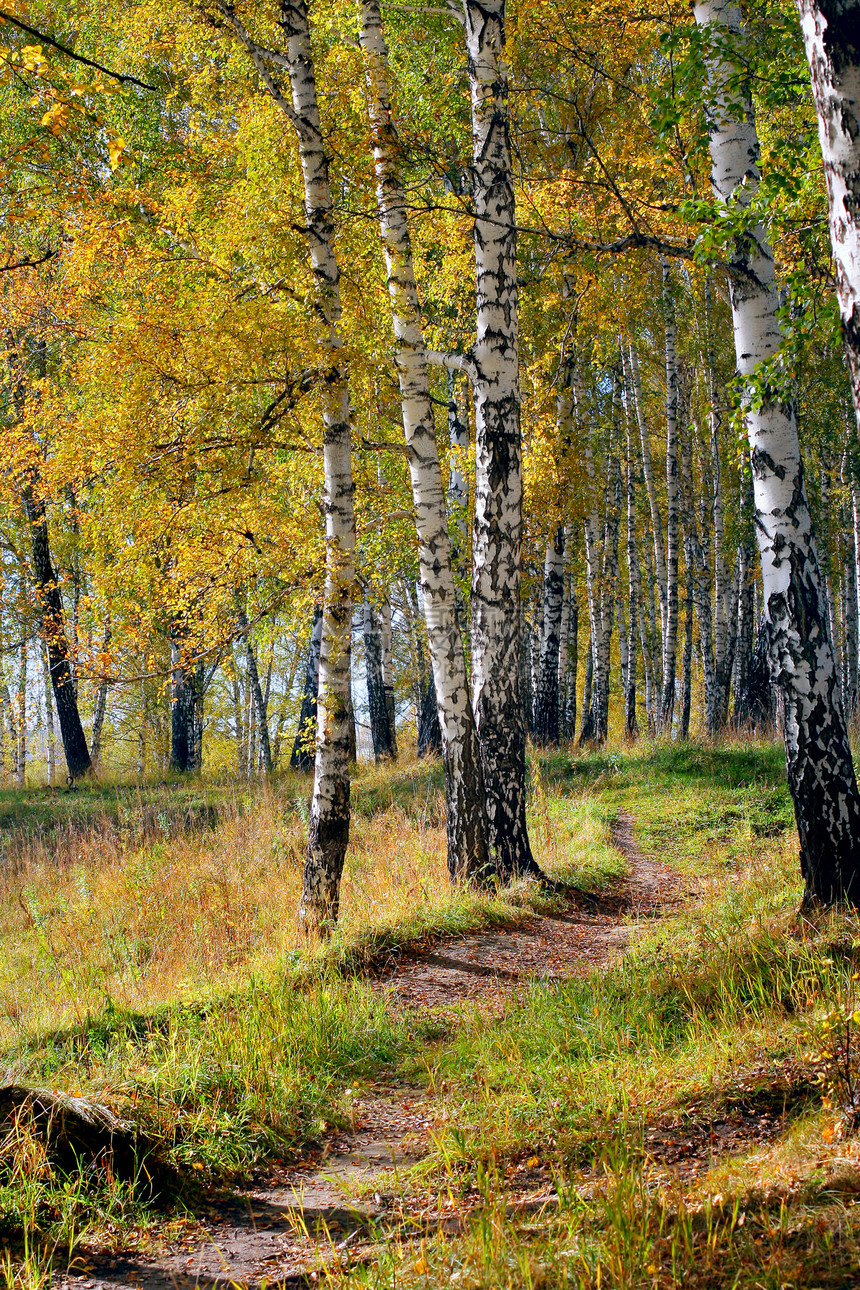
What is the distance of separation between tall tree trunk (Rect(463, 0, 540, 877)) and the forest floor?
37.0 inches

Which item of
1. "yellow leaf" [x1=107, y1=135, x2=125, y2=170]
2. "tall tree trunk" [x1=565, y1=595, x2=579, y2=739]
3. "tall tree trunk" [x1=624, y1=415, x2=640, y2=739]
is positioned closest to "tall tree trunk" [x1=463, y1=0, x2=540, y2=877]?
"yellow leaf" [x1=107, y1=135, x2=125, y2=170]

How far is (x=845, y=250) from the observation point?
281 cm

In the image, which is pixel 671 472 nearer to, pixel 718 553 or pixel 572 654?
pixel 718 553

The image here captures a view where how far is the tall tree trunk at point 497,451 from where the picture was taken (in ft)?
23.9

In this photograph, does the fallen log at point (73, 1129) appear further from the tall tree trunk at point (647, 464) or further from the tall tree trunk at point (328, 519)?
the tall tree trunk at point (647, 464)

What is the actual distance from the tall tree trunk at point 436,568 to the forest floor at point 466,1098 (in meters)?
0.66

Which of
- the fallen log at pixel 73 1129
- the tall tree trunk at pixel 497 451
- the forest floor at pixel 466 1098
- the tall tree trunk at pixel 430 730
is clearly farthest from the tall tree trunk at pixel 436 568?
the tall tree trunk at pixel 430 730

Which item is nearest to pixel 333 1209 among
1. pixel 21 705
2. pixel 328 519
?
pixel 328 519

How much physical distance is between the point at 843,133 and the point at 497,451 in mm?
4568

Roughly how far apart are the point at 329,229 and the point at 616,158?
5.99m

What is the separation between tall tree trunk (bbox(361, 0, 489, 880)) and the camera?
7.31 m

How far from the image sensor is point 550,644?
49.3 feet

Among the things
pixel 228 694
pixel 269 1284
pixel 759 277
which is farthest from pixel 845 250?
pixel 228 694

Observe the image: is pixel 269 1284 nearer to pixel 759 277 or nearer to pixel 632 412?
pixel 759 277
